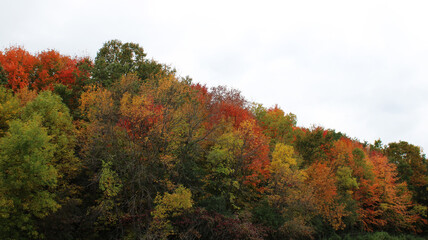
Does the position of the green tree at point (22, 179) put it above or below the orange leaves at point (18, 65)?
below

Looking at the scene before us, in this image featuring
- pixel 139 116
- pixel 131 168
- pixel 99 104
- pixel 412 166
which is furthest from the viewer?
pixel 412 166

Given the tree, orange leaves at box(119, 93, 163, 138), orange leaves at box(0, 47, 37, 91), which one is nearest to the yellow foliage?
orange leaves at box(119, 93, 163, 138)

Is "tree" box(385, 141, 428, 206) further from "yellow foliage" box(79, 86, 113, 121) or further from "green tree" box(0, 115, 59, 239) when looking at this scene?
"green tree" box(0, 115, 59, 239)

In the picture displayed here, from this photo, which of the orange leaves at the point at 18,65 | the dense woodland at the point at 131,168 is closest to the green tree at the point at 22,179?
the dense woodland at the point at 131,168

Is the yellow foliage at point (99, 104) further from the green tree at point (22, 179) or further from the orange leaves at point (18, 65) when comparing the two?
the orange leaves at point (18, 65)

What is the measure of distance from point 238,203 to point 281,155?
24.4ft

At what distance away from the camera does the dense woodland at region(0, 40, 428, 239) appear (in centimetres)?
2358

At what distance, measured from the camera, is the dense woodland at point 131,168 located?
23578 mm

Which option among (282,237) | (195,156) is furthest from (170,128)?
(282,237)

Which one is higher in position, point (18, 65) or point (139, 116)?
point (18, 65)

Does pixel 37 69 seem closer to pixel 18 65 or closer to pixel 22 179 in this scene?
pixel 18 65

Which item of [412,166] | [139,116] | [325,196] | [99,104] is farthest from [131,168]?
[412,166]

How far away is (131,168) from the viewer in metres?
26.8

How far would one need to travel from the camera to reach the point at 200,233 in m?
28.0
